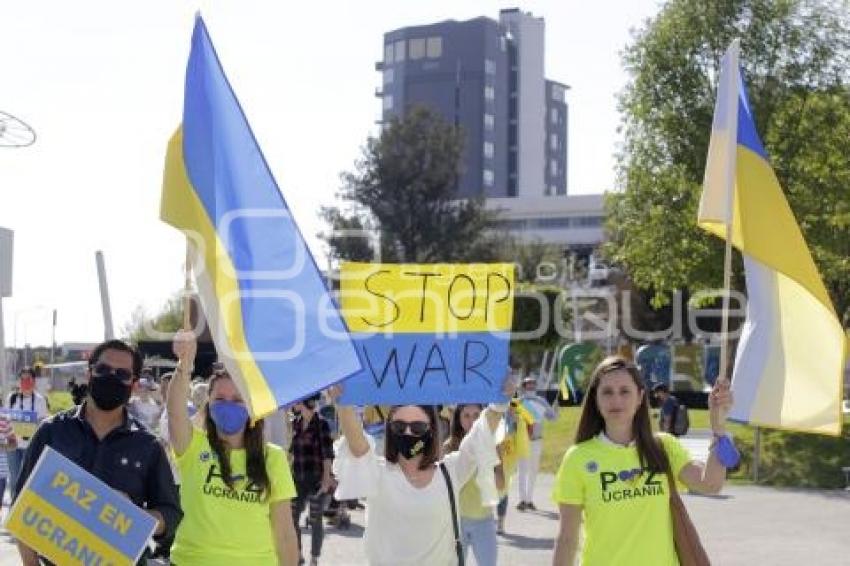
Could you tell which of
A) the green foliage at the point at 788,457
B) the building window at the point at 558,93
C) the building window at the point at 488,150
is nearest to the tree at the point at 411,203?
the green foliage at the point at 788,457

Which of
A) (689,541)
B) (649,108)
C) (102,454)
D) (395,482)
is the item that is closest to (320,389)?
(395,482)

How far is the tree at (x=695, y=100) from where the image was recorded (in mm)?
34469

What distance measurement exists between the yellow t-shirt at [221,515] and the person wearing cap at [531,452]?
12832 mm

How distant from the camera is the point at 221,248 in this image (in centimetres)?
641

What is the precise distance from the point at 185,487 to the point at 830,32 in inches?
1288

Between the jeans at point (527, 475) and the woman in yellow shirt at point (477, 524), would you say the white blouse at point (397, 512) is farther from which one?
the jeans at point (527, 475)

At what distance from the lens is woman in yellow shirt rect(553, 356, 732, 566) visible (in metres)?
5.80

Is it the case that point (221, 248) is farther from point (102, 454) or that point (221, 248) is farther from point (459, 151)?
point (459, 151)

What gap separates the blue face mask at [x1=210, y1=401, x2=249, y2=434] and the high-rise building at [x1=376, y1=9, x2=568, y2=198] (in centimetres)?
13642

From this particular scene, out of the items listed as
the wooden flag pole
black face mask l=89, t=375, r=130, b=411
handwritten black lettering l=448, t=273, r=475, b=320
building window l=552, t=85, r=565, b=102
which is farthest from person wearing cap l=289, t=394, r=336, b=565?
building window l=552, t=85, r=565, b=102

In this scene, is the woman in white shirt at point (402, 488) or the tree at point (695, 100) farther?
the tree at point (695, 100)

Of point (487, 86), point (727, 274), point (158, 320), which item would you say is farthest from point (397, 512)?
point (487, 86)

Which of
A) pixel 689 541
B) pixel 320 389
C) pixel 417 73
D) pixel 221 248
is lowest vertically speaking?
pixel 689 541

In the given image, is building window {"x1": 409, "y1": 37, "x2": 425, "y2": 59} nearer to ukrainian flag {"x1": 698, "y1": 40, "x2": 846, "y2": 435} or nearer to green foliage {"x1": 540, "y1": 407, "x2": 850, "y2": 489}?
green foliage {"x1": 540, "y1": 407, "x2": 850, "y2": 489}
